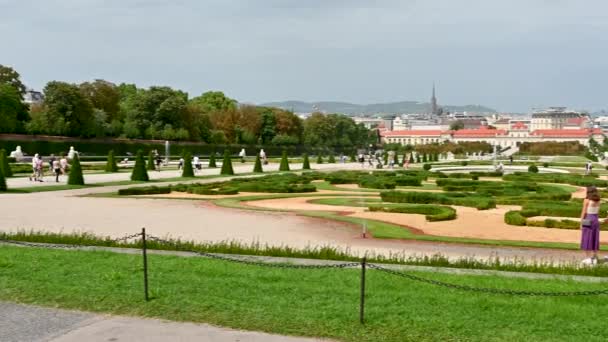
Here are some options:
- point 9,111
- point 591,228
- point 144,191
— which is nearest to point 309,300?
point 591,228

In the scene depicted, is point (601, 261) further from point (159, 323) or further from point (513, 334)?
point (159, 323)

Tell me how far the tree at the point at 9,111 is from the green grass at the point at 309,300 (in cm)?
4621

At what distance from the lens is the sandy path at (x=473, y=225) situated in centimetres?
1342

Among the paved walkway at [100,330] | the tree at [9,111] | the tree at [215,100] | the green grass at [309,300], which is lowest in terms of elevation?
the paved walkway at [100,330]

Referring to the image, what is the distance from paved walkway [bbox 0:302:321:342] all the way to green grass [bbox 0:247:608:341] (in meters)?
0.18

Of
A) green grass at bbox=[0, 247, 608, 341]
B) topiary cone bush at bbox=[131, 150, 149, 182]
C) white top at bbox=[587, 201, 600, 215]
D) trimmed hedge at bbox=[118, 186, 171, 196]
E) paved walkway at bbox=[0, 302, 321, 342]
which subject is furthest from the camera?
topiary cone bush at bbox=[131, 150, 149, 182]

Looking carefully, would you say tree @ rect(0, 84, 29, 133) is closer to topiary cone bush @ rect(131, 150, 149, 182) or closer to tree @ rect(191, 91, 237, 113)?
topiary cone bush @ rect(131, 150, 149, 182)

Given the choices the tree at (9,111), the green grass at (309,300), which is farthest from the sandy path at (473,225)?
the tree at (9,111)

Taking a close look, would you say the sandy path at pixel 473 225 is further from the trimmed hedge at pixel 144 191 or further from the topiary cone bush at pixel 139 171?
the topiary cone bush at pixel 139 171

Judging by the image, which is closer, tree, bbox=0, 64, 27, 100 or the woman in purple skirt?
the woman in purple skirt

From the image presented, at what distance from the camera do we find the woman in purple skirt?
10.5 m

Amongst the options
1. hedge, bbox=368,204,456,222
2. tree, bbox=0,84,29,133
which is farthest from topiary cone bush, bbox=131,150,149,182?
tree, bbox=0,84,29,133

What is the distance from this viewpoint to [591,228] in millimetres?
10570

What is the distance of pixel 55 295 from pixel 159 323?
166 centimetres
